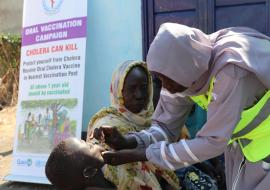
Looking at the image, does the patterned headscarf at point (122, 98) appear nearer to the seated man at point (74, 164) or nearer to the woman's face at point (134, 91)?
the woman's face at point (134, 91)

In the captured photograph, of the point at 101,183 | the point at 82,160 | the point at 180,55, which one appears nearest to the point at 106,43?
the point at 101,183

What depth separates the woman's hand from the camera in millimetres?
2375

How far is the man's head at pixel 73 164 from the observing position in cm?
239

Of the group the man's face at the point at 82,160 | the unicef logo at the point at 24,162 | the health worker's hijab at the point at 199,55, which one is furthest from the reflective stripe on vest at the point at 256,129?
the unicef logo at the point at 24,162

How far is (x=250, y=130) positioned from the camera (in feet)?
6.73

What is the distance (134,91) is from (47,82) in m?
2.09

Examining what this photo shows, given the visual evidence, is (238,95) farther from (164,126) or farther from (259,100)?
(164,126)

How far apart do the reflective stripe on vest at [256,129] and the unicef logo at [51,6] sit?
3.08 meters

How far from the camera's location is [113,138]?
2.42 metres

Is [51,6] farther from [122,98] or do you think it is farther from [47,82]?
[122,98]

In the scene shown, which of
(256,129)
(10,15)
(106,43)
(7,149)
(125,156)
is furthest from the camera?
(10,15)

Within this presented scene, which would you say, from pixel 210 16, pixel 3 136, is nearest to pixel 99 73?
pixel 210 16

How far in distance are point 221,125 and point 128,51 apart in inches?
111

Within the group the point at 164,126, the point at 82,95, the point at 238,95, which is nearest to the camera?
the point at 238,95
